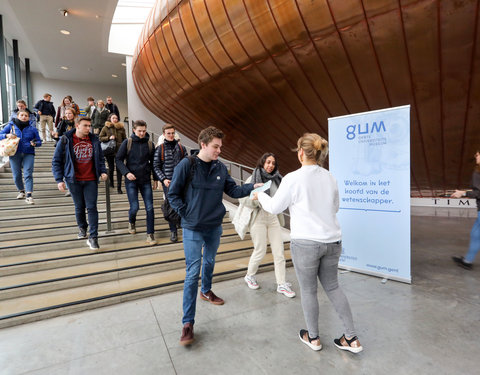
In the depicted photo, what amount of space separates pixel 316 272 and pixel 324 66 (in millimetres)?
4554

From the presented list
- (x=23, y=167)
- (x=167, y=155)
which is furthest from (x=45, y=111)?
(x=167, y=155)

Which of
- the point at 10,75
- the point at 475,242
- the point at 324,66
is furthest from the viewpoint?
the point at 10,75

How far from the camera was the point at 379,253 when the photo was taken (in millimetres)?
3680

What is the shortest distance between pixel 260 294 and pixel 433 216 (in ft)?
A: 29.3

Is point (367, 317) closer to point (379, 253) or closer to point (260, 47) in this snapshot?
point (379, 253)

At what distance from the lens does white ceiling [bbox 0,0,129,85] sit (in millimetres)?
9438

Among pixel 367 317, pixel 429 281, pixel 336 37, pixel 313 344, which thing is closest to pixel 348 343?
pixel 313 344

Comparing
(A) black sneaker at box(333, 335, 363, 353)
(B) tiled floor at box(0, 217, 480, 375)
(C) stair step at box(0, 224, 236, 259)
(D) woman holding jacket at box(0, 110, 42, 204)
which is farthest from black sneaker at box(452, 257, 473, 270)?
(D) woman holding jacket at box(0, 110, 42, 204)

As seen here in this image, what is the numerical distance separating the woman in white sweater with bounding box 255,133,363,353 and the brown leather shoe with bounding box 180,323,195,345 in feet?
3.09

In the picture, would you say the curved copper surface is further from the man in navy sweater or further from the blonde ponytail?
the man in navy sweater

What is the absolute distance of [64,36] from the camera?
11.6 m

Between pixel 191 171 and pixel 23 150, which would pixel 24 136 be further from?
pixel 191 171

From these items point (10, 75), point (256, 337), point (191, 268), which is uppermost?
point (10, 75)

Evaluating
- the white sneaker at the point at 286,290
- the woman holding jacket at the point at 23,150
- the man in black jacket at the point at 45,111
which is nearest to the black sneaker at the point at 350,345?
the white sneaker at the point at 286,290
